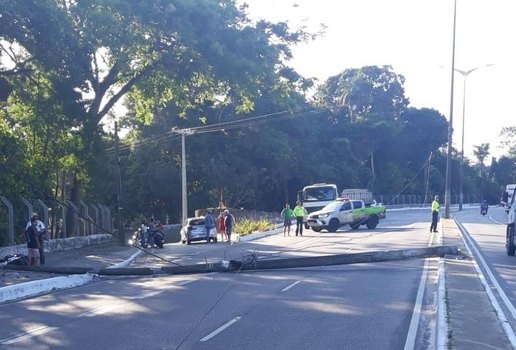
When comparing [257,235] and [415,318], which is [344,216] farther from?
[415,318]

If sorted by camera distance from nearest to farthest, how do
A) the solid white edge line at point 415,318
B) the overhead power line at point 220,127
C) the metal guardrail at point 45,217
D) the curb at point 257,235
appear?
the solid white edge line at point 415,318
the metal guardrail at point 45,217
the curb at point 257,235
the overhead power line at point 220,127

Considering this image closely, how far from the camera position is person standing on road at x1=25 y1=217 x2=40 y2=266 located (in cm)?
2273

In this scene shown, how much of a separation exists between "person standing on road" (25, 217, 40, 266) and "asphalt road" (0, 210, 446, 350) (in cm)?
411

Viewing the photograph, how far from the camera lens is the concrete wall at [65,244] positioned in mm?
26997

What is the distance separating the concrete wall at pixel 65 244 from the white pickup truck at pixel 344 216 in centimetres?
1201

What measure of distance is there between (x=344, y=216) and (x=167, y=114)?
24.1 metres

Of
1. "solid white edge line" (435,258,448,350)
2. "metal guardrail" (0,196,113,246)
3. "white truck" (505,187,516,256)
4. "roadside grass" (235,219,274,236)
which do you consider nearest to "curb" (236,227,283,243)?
"roadside grass" (235,219,274,236)

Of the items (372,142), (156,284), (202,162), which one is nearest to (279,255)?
(156,284)

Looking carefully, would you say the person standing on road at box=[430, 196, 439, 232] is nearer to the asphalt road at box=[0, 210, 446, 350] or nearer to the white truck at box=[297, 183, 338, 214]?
the asphalt road at box=[0, 210, 446, 350]

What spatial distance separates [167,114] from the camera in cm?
6191

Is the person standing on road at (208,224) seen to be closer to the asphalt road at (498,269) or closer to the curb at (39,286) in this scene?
the asphalt road at (498,269)

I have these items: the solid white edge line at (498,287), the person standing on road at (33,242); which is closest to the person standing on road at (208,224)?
the person standing on road at (33,242)

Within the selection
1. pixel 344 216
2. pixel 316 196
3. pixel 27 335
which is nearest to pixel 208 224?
pixel 344 216

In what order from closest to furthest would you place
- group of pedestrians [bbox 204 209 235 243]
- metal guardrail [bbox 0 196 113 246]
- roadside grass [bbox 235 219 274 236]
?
metal guardrail [bbox 0 196 113 246] < group of pedestrians [bbox 204 209 235 243] < roadside grass [bbox 235 219 274 236]
